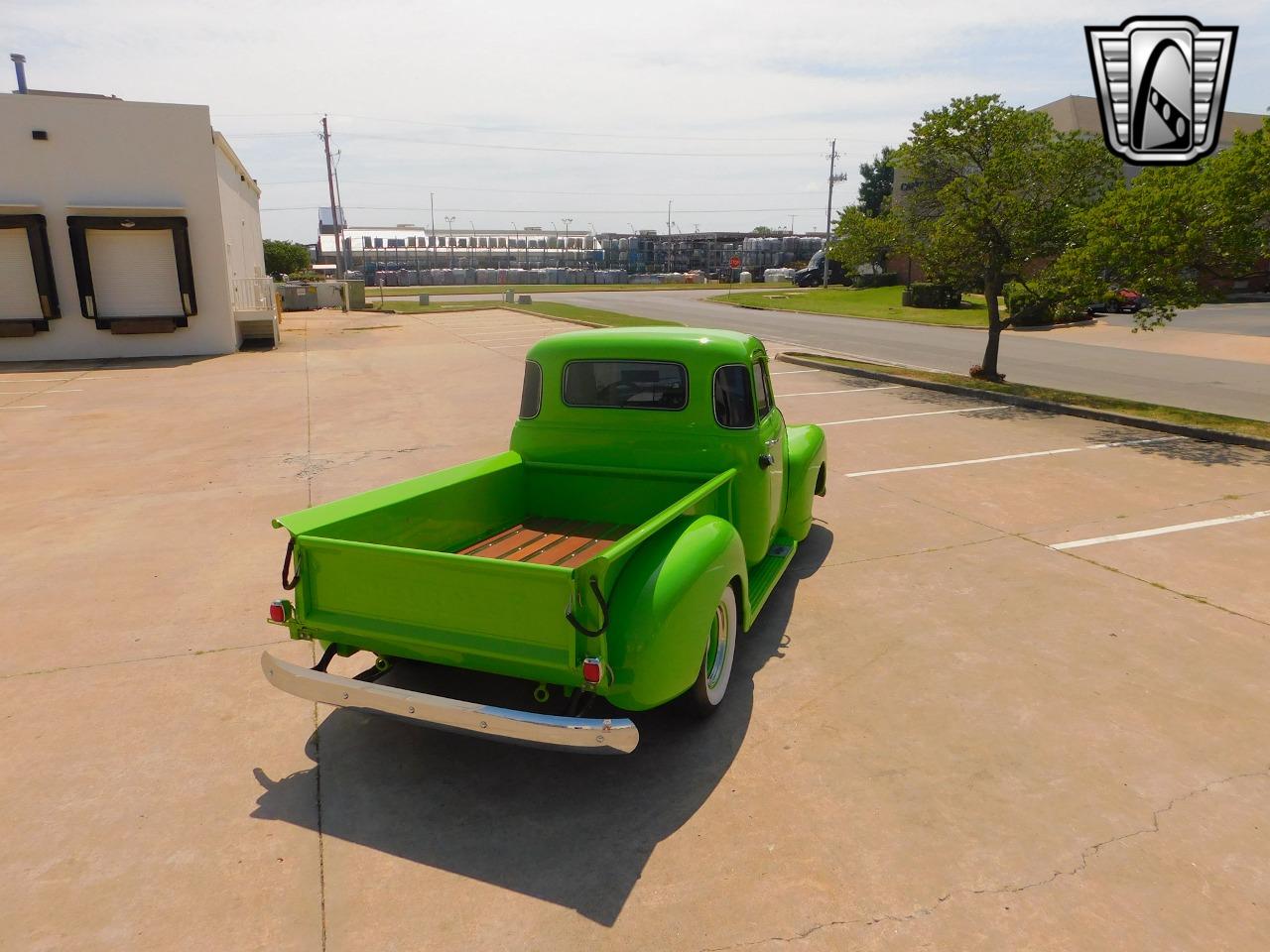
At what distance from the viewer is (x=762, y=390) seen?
18.6 ft

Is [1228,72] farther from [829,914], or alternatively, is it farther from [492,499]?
[829,914]

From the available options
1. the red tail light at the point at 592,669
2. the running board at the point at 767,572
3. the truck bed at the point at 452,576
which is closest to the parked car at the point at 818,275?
the running board at the point at 767,572

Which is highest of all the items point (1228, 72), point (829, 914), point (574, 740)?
point (1228, 72)

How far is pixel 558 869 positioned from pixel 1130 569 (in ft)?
17.6

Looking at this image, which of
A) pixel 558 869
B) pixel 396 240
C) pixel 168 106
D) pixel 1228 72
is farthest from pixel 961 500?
pixel 396 240

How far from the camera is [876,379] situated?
16250 mm

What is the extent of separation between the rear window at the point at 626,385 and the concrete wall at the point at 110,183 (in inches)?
772

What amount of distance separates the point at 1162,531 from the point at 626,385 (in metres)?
5.32

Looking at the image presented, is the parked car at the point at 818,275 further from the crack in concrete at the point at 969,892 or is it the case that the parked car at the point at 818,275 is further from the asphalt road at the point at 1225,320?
the crack in concrete at the point at 969,892

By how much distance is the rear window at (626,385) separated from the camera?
533 centimetres

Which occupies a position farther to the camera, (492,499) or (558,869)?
(492,499)

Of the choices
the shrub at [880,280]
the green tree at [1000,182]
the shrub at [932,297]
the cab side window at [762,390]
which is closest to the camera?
the cab side window at [762,390]

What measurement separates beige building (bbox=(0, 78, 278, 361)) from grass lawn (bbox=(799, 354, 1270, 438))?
56.6 feet

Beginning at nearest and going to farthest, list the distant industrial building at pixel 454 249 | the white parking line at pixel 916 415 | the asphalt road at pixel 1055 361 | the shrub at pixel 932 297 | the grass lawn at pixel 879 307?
the white parking line at pixel 916 415 < the asphalt road at pixel 1055 361 < the grass lawn at pixel 879 307 < the shrub at pixel 932 297 < the distant industrial building at pixel 454 249
